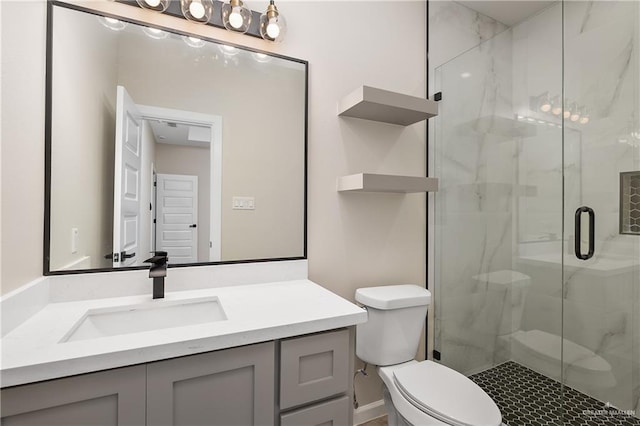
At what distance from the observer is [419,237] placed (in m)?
2.00

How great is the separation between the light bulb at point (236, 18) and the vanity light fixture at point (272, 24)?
112mm

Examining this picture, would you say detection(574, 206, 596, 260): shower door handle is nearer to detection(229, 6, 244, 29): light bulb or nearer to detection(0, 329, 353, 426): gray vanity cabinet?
detection(0, 329, 353, 426): gray vanity cabinet

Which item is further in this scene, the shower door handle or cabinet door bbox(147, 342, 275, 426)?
the shower door handle

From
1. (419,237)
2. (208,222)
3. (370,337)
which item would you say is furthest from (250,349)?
(419,237)

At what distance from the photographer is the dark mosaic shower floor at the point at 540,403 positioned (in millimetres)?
1605

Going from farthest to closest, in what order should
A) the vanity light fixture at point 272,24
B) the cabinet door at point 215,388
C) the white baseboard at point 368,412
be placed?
the white baseboard at point 368,412
the vanity light fixture at point 272,24
the cabinet door at point 215,388

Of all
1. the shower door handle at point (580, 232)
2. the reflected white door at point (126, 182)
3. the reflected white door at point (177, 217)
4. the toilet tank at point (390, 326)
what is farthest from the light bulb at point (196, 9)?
the shower door handle at point (580, 232)

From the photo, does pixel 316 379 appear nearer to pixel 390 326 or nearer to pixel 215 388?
pixel 215 388

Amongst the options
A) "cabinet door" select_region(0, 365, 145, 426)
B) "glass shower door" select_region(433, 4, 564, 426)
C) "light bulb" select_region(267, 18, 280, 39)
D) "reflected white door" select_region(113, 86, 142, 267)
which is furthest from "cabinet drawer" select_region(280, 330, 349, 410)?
"light bulb" select_region(267, 18, 280, 39)

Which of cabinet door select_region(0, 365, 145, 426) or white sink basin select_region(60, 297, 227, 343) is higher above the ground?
white sink basin select_region(60, 297, 227, 343)

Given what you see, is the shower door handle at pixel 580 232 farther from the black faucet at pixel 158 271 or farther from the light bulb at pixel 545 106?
the black faucet at pixel 158 271

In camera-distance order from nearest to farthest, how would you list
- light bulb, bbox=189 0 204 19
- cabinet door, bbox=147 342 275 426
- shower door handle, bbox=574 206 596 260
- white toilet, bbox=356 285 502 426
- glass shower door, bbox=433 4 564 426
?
cabinet door, bbox=147 342 275 426 < white toilet, bbox=356 285 502 426 < light bulb, bbox=189 0 204 19 < shower door handle, bbox=574 206 596 260 < glass shower door, bbox=433 4 564 426

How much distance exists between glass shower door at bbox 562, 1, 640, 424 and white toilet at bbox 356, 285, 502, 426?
2.70 feet

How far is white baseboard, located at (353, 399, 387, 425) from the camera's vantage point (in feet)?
5.84
